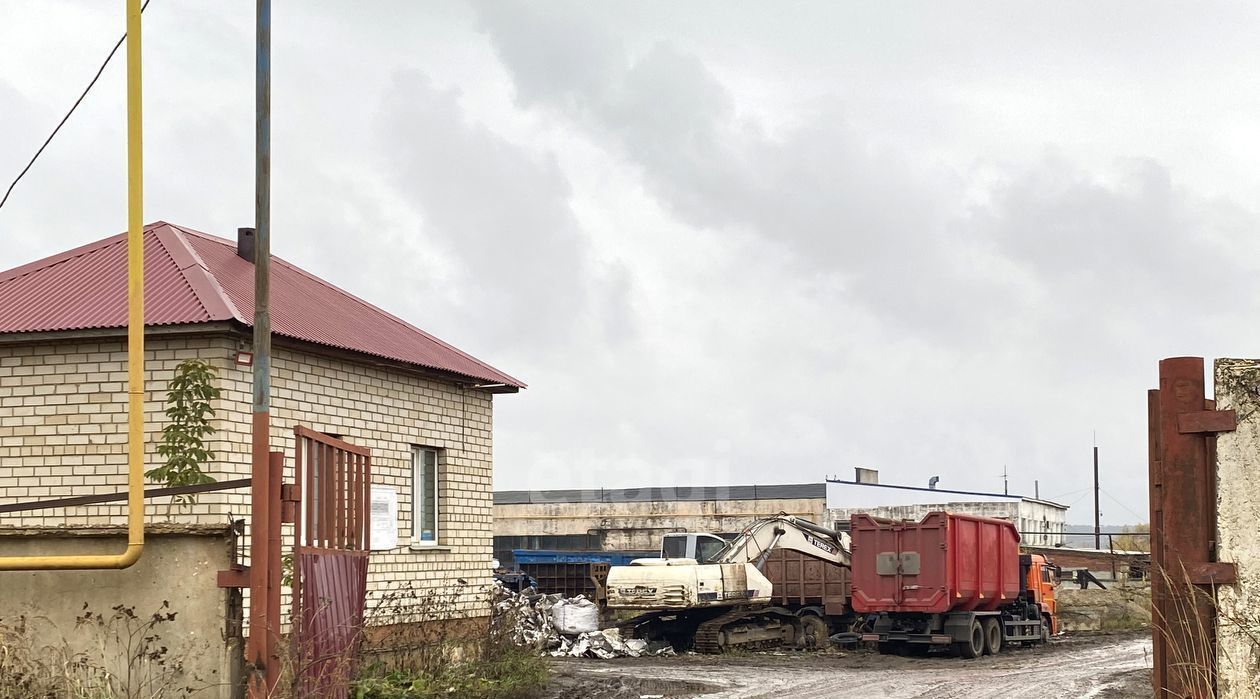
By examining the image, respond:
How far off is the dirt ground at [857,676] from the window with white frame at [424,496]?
9.40 ft

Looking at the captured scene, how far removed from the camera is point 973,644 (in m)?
27.6

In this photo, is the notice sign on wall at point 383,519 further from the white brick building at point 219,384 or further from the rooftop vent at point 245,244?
the rooftop vent at point 245,244

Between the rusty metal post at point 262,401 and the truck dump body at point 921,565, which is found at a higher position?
the rusty metal post at point 262,401

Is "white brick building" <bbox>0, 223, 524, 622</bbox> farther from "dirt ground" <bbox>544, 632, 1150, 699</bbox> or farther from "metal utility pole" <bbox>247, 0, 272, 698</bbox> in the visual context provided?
"metal utility pole" <bbox>247, 0, 272, 698</bbox>

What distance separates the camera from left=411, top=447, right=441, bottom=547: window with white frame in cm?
2067

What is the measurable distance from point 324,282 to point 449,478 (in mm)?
4065

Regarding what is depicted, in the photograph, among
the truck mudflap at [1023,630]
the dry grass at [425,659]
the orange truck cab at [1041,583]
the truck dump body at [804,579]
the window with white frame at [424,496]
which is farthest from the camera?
the orange truck cab at [1041,583]

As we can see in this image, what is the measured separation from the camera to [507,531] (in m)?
66.1

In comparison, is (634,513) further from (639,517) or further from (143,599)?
(143,599)

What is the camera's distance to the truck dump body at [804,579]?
30.0m

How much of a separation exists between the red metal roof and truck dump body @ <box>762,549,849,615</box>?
1047 cm

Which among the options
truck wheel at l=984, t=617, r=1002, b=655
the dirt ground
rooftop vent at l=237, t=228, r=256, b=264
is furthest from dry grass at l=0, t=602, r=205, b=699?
truck wheel at l=984, t=617, r=1002, b=655

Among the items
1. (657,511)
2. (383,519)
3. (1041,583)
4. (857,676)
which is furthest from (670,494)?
(383,519)

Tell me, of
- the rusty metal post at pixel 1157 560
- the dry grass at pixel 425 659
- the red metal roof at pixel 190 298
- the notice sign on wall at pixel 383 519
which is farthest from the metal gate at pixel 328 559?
the rusty metal post at pixel 1157 560
